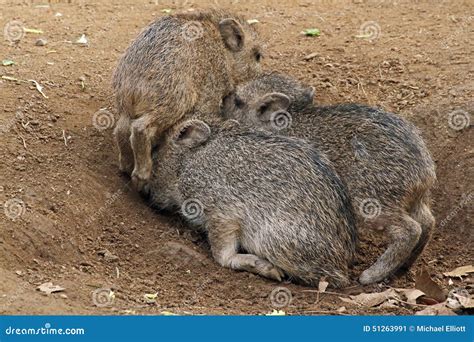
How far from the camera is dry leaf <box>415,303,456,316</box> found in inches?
251

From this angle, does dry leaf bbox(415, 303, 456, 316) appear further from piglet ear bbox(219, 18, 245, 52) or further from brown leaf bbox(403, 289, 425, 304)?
piglet ear bbox(219, 18, 245, 52)

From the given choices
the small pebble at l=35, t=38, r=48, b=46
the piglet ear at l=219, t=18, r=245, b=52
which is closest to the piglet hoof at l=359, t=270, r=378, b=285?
the piglet ear at l=219, t=18, r=245, b=52

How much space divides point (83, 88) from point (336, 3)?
3.73 meters

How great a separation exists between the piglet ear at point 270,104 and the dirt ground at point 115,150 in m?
1.10

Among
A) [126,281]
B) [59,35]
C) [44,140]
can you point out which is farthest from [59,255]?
[59,35]

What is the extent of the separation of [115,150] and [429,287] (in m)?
3.27

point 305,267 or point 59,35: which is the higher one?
point 59,35

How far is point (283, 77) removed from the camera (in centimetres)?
873

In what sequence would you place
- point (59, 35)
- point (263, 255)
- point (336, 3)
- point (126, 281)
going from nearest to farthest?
point (126, 281) < point (263, 255) < point (59, 35) < point (336, 3)

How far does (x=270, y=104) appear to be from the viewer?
8.38m

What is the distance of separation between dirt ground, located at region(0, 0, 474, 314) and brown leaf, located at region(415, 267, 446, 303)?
374mm

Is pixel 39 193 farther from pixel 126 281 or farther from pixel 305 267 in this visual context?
pixel 305 267

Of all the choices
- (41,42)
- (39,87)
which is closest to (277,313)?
(39,87)

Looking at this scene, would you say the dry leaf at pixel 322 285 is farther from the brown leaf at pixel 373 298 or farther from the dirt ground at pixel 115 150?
the brown leaf at pixel 373 298
